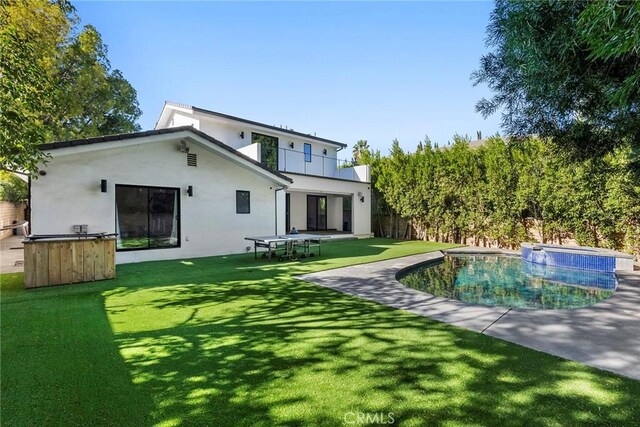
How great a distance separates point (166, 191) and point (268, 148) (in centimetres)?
822

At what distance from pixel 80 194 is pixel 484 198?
16740 millimetres

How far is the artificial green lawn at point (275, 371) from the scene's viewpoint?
2602 millimetres

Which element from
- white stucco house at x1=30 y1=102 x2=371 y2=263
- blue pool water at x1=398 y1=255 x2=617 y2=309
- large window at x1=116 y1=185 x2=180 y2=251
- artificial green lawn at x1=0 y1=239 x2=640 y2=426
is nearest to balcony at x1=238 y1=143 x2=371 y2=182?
white stucco house at x1=30 y1=102 x2=371 y2=263

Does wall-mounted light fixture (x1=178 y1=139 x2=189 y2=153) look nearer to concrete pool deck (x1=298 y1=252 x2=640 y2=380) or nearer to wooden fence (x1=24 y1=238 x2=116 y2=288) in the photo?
wooden fence (x1=24 y1=238 x2=116 y2=288)

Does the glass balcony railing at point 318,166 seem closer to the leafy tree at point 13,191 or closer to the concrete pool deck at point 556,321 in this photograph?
the concrete pool deck at point 556,321

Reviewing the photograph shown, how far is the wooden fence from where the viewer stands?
22.8 feet

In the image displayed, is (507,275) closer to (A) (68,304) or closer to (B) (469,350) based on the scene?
(B) (469,350)

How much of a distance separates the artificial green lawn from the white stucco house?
469 centimetres

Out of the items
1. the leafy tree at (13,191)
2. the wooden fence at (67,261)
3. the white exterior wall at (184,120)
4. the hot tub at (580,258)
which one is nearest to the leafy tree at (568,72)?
the hot tub at (580,258)

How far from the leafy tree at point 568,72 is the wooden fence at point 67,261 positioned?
29.5ft

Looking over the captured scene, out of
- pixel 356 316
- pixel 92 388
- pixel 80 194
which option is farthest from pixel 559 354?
pixel 80 194

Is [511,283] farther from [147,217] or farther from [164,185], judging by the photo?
[147,217]

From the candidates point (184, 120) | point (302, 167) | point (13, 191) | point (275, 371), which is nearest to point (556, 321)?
point (275, 371)

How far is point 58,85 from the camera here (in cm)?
1220
